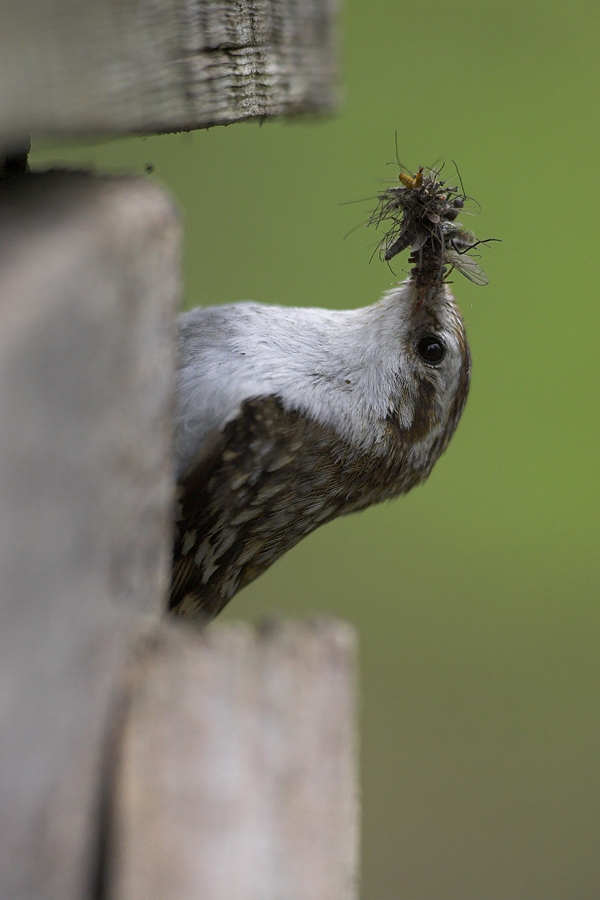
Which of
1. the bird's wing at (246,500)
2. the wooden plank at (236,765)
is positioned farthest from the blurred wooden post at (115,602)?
the bird's wing at (246,500)

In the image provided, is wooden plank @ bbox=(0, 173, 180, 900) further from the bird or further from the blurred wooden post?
the bird

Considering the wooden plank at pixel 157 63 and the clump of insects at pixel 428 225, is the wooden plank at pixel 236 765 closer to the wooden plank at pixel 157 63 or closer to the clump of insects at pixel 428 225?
the wooden plank at pixel 157 63

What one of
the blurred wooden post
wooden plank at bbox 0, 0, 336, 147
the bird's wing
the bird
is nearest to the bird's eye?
the bird

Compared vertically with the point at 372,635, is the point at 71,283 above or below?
above

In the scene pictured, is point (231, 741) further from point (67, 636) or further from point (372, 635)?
point (372, 635)

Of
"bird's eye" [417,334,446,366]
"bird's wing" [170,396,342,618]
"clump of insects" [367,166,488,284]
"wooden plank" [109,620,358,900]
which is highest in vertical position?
"clump of insects" [367,166,488,284]

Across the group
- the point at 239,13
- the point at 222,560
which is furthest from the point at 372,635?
the point at 239,13

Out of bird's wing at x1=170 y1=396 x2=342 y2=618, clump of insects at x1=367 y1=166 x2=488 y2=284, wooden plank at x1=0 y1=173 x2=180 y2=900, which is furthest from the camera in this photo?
clump of insects at x1=367 y1=166 x2=488 y2=284
